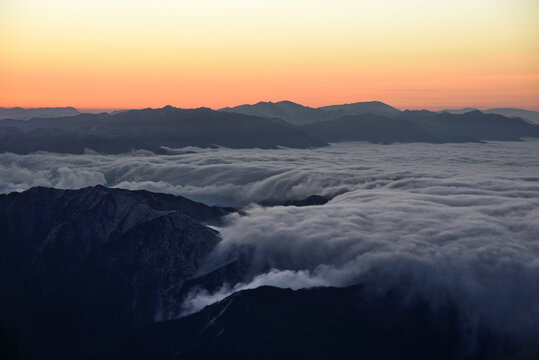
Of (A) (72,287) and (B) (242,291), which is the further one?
(A) (72,287)

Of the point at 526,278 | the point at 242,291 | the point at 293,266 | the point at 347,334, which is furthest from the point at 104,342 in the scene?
the point at 526,278

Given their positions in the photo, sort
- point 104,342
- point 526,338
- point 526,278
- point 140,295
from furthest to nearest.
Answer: point 140,295 → point 104,342 → point 526,278 → point 526,338

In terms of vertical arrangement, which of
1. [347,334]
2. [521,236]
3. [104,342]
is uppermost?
[521,236]

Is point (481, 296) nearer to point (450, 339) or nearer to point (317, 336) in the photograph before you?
point (450, 339)

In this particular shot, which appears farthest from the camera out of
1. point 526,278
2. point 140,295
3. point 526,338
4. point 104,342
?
point 140,295

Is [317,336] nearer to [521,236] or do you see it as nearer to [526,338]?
[526,338]

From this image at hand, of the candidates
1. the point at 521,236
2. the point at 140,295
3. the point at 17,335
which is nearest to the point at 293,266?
the point at 140,295

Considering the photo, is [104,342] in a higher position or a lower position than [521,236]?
lower
